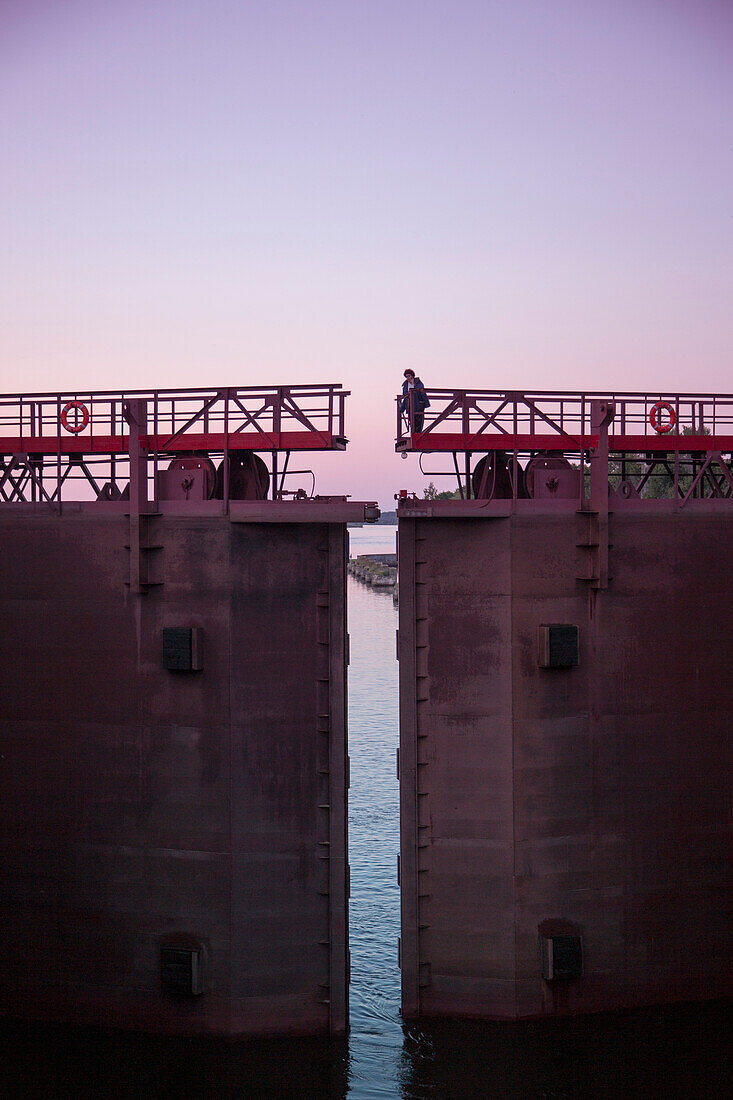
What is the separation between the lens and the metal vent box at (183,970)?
15.6m

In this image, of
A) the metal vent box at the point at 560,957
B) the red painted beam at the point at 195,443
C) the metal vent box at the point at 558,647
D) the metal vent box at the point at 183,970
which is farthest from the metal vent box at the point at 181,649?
the metal vent box at the point at 560,957

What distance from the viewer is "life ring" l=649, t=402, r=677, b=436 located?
18375 mm

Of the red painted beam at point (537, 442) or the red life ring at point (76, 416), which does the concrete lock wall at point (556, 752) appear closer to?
the red painted beam at point (537, 442)

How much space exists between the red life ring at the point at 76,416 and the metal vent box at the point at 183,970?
368 inches

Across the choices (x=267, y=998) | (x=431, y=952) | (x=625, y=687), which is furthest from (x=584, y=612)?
(x=267, y=998)

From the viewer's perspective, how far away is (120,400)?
1653cm

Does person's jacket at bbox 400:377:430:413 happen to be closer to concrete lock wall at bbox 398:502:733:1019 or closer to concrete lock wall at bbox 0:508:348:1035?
concrete lock wall at bbox 398:502:733:1019

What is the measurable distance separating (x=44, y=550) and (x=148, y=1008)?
7991 mm

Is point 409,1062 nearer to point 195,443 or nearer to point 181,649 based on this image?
point 181,649

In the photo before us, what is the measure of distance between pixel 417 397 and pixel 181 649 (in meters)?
6.04

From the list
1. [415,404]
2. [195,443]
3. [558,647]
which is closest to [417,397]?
[415,404]

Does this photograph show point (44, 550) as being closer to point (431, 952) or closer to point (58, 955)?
point (58, 955)

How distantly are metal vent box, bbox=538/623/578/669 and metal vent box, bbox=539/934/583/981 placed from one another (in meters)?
4.59

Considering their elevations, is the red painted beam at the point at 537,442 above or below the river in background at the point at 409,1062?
above
